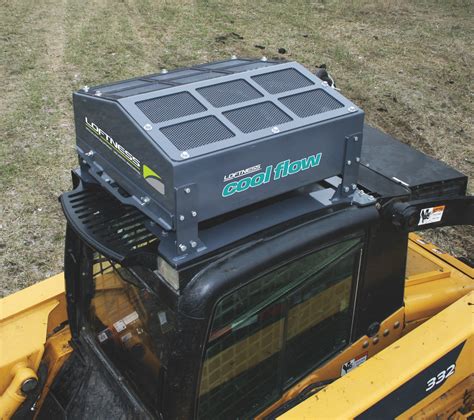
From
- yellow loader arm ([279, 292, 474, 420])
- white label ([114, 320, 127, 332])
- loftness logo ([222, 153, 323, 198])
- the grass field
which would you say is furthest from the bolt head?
the grass field

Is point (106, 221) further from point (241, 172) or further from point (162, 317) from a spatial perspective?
point (241, 172)

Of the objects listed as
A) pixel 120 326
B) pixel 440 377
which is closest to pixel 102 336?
pixel 120 326

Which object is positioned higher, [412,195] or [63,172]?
[412,195]

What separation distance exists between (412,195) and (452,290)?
893mm

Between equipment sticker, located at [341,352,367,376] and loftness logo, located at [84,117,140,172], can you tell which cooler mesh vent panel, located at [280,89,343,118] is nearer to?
loftness logo, located at [84,117,140,172]

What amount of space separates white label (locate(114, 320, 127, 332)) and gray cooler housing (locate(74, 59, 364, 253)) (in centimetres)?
67

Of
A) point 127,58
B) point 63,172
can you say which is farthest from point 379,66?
point 63,172

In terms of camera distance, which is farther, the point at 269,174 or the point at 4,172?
the point at 4,172

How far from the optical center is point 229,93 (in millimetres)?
2568

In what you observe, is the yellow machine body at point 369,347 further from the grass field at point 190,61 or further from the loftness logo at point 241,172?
the grass field at point 190,61

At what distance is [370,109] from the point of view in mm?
8906

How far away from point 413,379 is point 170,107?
5.35 ft

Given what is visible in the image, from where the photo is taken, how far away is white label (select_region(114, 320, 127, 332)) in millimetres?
2884

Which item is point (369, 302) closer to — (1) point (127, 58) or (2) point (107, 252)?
(2) point (107, 252)
